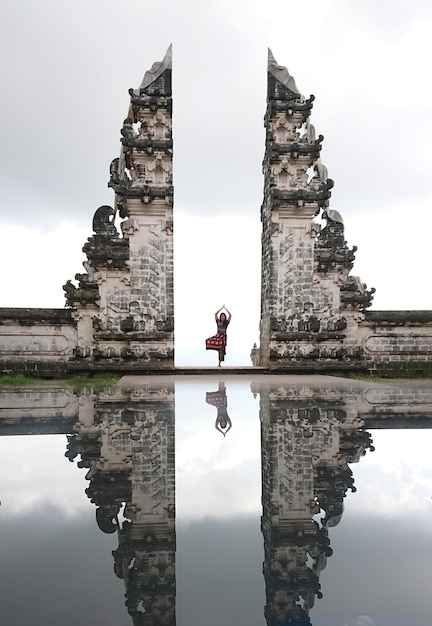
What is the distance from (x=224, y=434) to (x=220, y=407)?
171 cm

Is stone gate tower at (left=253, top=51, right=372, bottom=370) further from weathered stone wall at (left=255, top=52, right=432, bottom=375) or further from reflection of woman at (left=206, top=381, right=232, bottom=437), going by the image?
reflection of woman at (left=206, top=381, right=232, bottom=437)

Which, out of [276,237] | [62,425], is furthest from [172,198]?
[62,425]

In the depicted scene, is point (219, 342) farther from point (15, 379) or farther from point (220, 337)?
point (15, 379)

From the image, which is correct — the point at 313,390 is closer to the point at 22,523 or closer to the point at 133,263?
the point at 22,523

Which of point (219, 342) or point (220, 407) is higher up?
point (219, 342)

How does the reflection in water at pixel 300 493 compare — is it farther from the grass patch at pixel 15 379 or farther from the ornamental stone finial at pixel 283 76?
the ornamental stone finial at pixel 283 76

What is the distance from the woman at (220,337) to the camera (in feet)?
50.7

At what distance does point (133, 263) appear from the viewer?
42.9 ft

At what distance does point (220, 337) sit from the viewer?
15555mm

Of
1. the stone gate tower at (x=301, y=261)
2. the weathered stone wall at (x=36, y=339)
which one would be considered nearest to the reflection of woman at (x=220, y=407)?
the stone gate tower at (x=301, y=261)

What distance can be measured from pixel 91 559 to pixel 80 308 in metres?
11.5

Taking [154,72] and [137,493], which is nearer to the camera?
[137,493]

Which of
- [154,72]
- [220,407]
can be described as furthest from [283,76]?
[220,407]

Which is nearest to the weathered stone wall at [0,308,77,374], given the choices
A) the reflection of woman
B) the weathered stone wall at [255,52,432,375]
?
the weathered stone wall at [255,52,432,375]
